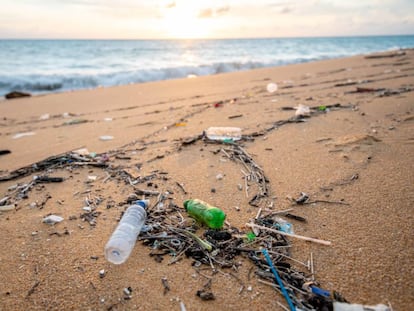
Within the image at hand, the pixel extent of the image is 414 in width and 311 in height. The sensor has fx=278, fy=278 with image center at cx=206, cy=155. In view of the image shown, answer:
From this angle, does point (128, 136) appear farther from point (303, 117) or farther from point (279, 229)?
point (279, 229)

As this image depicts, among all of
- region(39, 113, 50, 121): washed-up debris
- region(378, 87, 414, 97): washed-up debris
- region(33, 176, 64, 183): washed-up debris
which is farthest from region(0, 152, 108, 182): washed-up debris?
region(378, 87, 414, 97): washed-up debris

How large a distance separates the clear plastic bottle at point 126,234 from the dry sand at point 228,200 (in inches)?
2.4

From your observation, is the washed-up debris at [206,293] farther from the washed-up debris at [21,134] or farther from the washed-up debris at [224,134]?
the washed-up debris at [21,134]

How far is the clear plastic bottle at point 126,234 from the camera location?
5.31 feet

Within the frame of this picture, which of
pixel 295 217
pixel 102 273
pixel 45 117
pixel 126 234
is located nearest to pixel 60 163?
pixel 126 234

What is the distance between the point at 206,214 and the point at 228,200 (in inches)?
15.1

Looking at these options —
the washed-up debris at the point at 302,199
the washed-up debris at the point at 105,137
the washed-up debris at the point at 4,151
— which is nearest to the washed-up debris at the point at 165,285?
the washed-up debris at the point at 302,199

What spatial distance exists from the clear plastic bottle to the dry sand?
6cm

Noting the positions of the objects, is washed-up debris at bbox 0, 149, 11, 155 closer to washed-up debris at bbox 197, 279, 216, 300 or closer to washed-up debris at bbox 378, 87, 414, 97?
washed-up debris at bbox 197, 279, 216, 300

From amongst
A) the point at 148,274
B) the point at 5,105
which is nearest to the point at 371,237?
the point at 148,274

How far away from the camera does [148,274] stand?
4.89 feet

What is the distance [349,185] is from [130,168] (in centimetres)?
196

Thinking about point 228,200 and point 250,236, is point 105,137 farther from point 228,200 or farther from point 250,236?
point 250,236

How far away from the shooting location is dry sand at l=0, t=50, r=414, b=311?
4.51 feet
